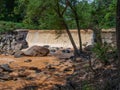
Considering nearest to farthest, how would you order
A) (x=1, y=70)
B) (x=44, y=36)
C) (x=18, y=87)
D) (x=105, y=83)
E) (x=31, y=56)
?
1. (x=105, y=83)
2. (x=18, y=87)
3. (x=1, y=70)
4. (x=31, y=56)
5. (x=44, y=36)

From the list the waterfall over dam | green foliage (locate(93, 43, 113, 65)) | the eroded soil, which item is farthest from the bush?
the waterfall over dam

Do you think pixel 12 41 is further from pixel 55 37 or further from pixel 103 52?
pixel 103 52

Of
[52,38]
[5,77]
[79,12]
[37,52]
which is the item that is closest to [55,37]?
[52,38]

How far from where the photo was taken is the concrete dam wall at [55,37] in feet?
67.2

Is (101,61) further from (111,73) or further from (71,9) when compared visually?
(71,9)

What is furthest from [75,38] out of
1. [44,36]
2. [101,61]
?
[101,61]

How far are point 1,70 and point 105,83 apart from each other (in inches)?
277

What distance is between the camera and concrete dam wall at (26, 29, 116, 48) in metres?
20.5

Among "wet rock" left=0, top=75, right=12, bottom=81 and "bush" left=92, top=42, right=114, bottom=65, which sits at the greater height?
"bush" left=92, top=42, right=114, bottom=65

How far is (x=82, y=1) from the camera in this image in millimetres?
18359

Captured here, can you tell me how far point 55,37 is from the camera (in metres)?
23.4

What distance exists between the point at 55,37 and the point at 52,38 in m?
0.65

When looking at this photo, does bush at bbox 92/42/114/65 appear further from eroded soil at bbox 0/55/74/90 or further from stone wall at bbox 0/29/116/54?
stone wall at bbox 0/29/116/54

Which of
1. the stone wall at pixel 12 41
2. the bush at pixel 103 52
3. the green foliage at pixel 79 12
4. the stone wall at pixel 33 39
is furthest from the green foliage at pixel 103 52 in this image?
the stone wall at pixel 12 41
